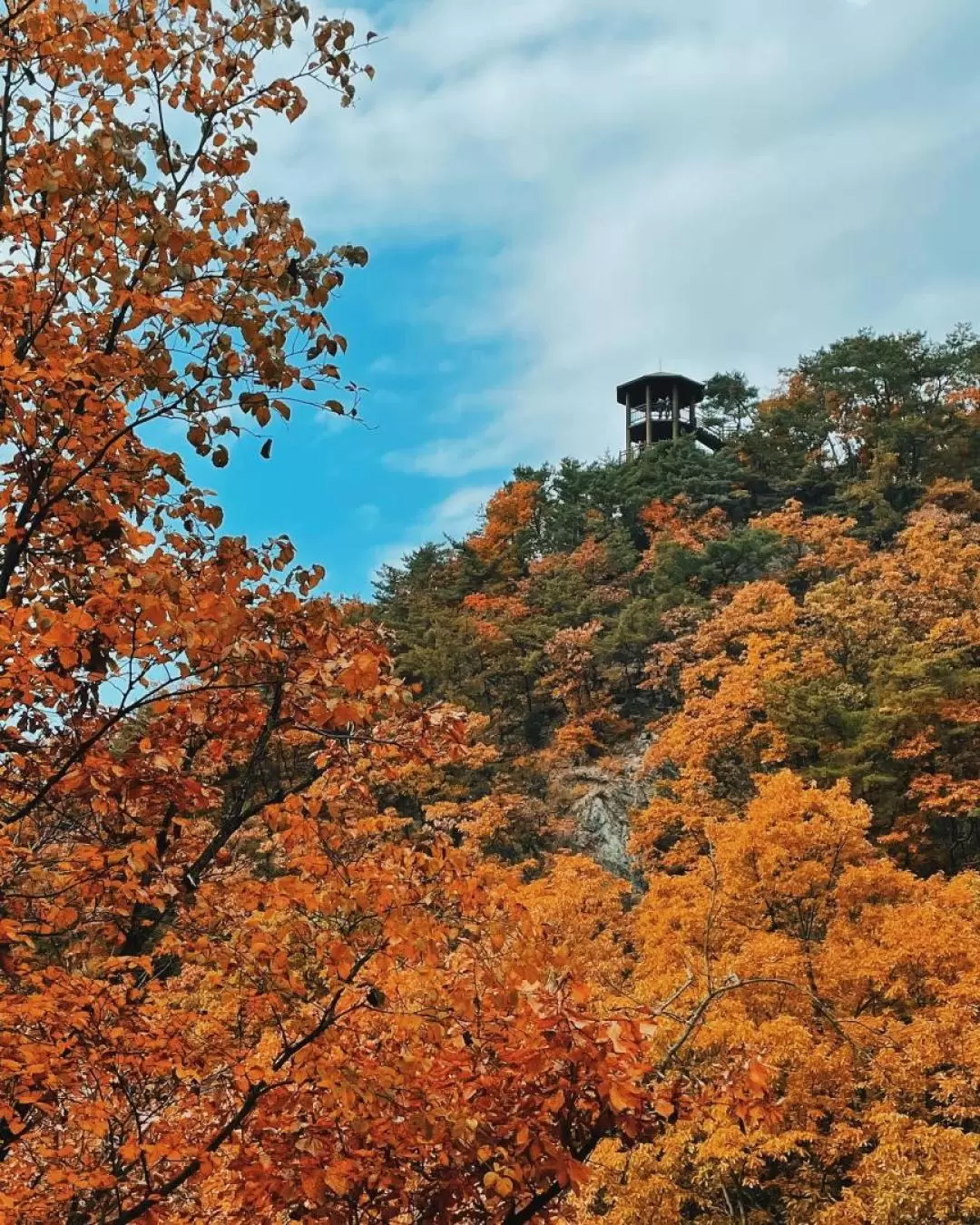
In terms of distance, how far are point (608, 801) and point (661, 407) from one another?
2636 centimetres

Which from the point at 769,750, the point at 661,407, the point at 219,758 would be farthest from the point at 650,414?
the point at 219,758

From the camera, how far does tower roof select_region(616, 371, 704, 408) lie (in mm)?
42188

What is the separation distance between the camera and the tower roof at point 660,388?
4219 centimetres

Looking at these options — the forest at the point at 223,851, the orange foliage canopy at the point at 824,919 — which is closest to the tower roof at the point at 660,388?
the orange foliage canopy at the point at 824,919

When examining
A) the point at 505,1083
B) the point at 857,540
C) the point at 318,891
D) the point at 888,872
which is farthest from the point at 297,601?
the point at 857,540

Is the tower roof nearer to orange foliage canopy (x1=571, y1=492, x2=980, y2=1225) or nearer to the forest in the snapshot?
orange foliage canopy (x1=571, y1=492, x2=980, y2=1225)

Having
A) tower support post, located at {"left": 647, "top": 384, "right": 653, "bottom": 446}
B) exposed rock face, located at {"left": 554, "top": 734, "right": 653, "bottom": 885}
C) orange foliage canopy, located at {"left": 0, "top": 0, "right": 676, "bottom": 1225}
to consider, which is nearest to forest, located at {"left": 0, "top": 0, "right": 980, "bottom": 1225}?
orange foliage canopy, located at {"left": 0, "top": 0, "right": 676, "bottom": 1225}

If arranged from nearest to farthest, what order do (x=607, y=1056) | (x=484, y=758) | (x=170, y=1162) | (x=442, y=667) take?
(x=607, y=1056) < (x=170, y=1162) < (x=484, y=758) < (x=442, y=667)

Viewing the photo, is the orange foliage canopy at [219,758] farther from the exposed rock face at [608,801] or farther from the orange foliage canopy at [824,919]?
the exposed rock face at [608,801]

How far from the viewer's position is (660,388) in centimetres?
4309

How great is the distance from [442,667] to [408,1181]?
77.6 feet

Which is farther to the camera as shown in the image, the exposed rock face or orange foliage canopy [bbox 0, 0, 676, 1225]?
the exposed rock face

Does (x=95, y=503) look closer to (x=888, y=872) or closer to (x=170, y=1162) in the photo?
(x=170, y=1162)

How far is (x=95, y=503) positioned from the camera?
9.59 ft
